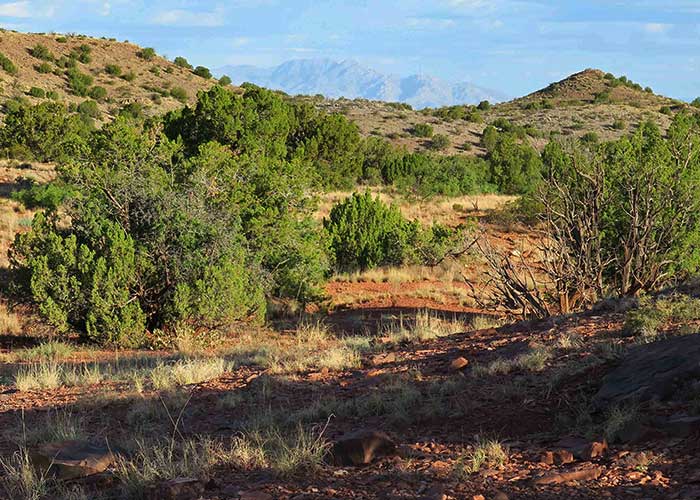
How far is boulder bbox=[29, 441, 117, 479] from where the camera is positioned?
5.32 meters

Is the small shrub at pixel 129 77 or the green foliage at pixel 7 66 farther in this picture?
the small shrub at pixel 129 77

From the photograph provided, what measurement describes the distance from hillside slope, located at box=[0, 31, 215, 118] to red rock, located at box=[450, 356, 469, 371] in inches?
1750

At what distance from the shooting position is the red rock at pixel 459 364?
310 inches

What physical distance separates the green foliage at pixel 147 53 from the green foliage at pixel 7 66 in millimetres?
14529

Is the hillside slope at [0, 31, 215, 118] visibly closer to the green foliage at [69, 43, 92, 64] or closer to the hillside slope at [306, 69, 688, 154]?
the green foliage at [69, 43, 92, 64]

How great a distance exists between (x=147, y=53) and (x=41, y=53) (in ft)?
35.7

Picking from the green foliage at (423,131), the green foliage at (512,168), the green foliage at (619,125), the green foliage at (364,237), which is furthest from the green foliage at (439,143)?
the green foliage at (364,237)

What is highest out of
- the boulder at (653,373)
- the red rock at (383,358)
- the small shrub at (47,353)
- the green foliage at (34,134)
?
the green foliage at (34,134)

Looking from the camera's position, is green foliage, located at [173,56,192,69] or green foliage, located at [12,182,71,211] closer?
green foliage, located at [12,182,71,211]

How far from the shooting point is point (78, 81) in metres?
53.9

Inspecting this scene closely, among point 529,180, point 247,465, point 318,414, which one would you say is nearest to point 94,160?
point 318,414

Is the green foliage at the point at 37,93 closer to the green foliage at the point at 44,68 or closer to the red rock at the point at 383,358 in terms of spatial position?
the green foliage at the point at 44,68

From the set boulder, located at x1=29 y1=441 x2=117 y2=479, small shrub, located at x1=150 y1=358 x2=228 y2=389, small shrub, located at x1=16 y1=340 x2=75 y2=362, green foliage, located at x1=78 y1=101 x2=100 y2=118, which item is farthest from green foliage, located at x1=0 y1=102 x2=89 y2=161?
boulder, located at x1=29 y1=441 x2=117 y2=479

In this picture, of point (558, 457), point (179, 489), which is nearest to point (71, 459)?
point (179, 489)
